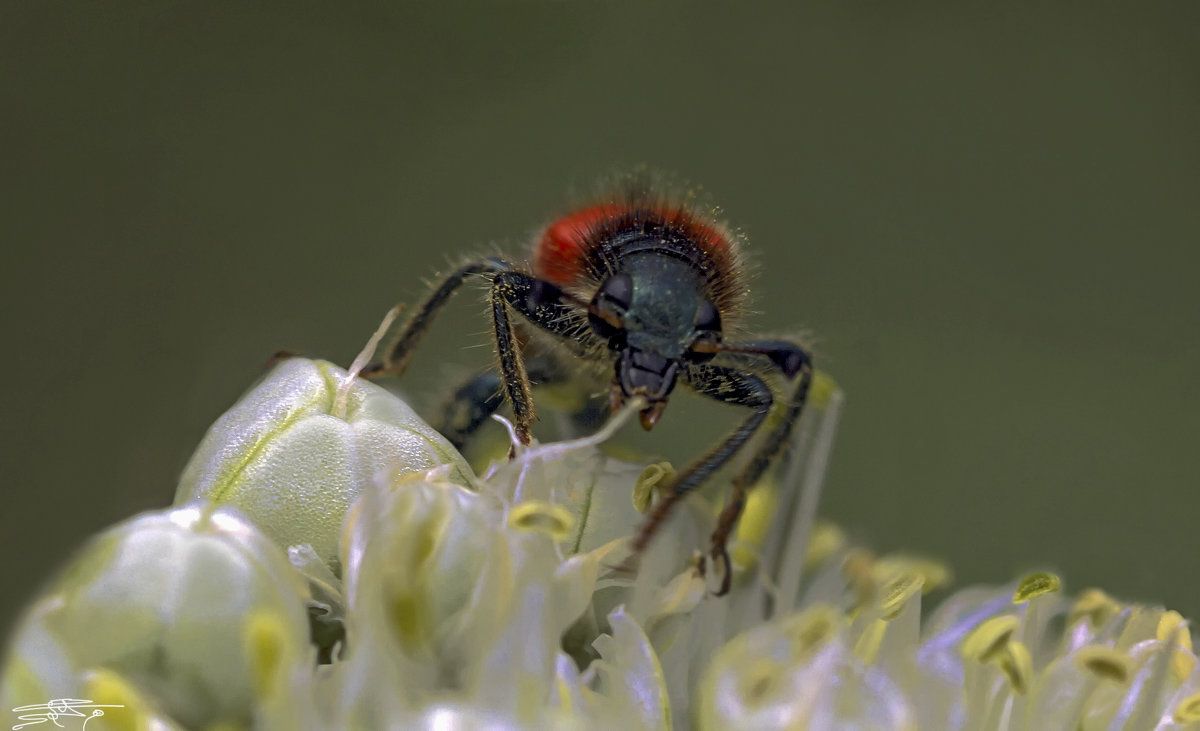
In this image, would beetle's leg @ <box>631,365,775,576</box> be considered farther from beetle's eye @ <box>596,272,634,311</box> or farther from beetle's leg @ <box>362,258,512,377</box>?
beetle's leg @ <box>362,258,512,377</box>

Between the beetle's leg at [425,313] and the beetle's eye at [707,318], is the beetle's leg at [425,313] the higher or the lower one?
the lower one

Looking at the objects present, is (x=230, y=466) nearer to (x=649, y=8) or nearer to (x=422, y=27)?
(x=422, y=27)

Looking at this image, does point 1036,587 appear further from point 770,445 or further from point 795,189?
point 795,189

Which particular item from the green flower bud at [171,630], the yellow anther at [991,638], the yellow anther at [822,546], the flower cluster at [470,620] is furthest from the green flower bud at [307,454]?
the yellow anther at [822,546]

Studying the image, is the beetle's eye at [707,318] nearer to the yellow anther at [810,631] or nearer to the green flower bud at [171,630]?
the yellow anther at [810,631]

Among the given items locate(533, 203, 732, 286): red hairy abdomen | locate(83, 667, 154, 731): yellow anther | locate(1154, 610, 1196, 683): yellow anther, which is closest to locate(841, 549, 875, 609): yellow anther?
locate(1154, 610, 1196, 683): yellow anther

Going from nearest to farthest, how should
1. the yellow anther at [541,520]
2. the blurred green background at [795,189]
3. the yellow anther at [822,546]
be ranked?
1. the yellow anther at [541,520]
2. the yellow anther at [822,546]
3. the blurred green background at [795,189]
